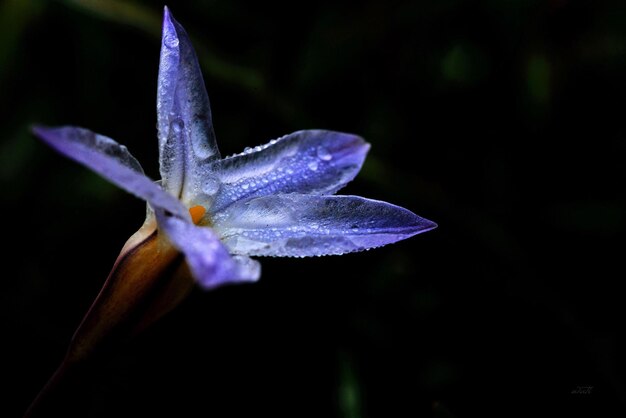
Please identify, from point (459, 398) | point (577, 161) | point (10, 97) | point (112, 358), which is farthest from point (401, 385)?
point (10, 97)

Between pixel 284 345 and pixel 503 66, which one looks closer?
pixel 284 345

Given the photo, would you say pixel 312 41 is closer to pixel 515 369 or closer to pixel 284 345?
pixel 284 345

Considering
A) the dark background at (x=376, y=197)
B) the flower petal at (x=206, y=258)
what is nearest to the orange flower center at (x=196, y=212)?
the flower petal at (x=206, y=258)

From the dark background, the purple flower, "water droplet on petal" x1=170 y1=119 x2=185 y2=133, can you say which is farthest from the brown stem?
the dark background

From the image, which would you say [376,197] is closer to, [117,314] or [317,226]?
[317,226]

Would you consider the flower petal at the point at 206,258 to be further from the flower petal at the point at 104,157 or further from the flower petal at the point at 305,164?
the flower petal at the point at 305,164

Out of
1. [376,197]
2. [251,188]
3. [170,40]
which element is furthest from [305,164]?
[376,197]
